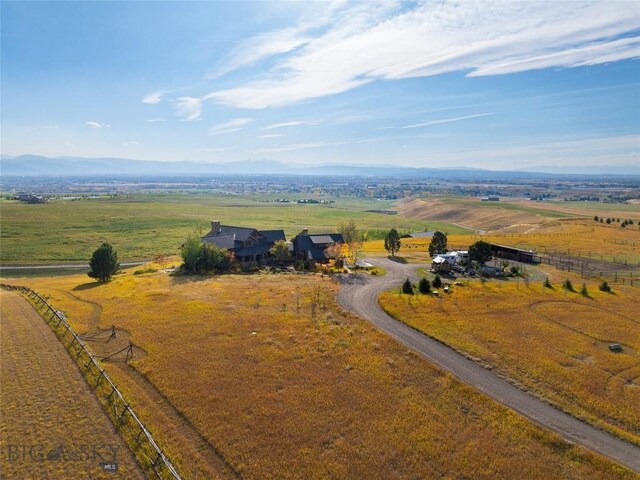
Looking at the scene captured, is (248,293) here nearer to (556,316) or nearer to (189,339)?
(189,339)

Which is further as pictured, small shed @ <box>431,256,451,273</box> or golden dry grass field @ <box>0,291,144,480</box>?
small shed @ <box>431,256,451,273</box>

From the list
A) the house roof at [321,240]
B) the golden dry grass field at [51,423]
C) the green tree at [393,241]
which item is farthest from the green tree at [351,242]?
the golden dry grass field at [51,423]

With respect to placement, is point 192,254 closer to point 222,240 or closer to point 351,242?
point 222,240

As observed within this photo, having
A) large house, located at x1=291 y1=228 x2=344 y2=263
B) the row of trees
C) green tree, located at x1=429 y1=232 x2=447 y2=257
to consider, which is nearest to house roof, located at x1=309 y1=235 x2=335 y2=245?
large house, located at x1=291 y1=228 x2=344 y2=263

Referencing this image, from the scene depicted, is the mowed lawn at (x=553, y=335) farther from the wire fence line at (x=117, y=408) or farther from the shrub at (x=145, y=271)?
the shrub at (x=145, y=271)

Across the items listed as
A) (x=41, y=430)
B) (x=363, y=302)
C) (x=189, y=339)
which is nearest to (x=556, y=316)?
(x=363, y=302)

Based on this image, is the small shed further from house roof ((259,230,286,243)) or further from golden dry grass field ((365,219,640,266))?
Result: house roof ((259,230,286,243))

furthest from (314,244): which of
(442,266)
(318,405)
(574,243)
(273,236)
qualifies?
(574,243)
